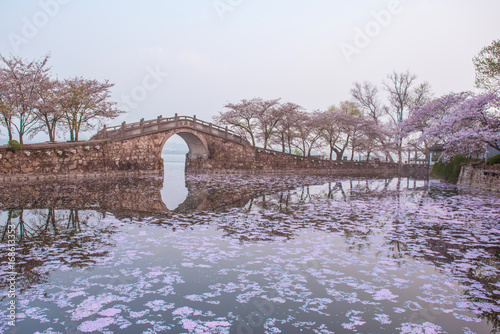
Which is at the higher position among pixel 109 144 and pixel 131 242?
pixel 109 144

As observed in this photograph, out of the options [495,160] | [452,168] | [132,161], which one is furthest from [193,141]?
[495,160]

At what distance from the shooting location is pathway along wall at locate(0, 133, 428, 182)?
21234 mm

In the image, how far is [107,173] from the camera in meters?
25.6

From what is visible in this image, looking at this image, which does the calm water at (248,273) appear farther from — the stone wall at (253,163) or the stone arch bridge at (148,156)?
the stone wall at (253,163)

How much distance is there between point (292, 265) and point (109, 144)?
943 inches

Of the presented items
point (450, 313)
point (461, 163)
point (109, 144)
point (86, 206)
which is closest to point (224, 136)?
point (109, 144)

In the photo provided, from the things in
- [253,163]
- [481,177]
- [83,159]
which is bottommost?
[481,177]

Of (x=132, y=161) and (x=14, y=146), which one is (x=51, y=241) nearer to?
(x=14, y=146)

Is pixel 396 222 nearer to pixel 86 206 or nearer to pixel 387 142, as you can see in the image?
pixel 86 206

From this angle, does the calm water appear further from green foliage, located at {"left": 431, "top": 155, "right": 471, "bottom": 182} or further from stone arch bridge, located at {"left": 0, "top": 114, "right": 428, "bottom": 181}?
green foliage, located at {"left": 431, "top": 155, "right": 471, "bottom": 182}

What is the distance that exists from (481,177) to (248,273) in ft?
72.0

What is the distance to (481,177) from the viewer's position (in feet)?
69.7

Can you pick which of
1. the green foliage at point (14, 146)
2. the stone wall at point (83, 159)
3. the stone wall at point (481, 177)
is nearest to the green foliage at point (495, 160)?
the stone wall at point (481, 177)

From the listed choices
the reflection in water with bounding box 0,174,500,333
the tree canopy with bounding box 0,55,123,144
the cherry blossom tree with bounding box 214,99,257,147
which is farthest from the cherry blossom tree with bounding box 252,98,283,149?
the reflection in water with bounding box 0,174,500,333
